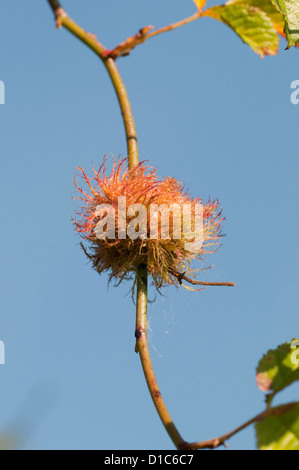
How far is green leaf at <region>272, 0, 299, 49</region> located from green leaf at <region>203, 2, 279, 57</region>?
0.10m

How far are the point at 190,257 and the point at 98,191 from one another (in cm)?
50

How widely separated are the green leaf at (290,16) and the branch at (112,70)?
54 cm

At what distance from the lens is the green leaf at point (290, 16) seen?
1952mm

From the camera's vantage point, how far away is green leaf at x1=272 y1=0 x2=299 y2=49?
195 cm

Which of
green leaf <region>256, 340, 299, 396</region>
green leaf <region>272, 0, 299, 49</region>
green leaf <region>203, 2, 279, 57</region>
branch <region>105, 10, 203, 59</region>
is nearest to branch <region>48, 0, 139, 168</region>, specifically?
branch <region>105, 10, 203, 59</region>

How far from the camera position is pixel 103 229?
8.59ft

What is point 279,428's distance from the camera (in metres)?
1.46

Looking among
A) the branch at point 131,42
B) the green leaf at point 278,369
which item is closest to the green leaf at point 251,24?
the branch at point 131,42

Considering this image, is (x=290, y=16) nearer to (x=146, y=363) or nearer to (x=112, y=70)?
(x=112, y=70)

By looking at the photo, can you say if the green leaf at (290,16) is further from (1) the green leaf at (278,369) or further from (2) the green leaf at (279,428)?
(2) the green leaf at (279,428)

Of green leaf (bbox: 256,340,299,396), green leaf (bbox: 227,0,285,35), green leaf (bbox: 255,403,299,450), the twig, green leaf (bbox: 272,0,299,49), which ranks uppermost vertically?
green leaf (bbox: 227,0,285,35)

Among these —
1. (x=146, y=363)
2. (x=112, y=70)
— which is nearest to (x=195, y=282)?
(x=146, y=363)

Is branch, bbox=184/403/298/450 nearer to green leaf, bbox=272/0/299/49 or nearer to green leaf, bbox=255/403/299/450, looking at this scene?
green leaf, bbox=255/403/299/450
